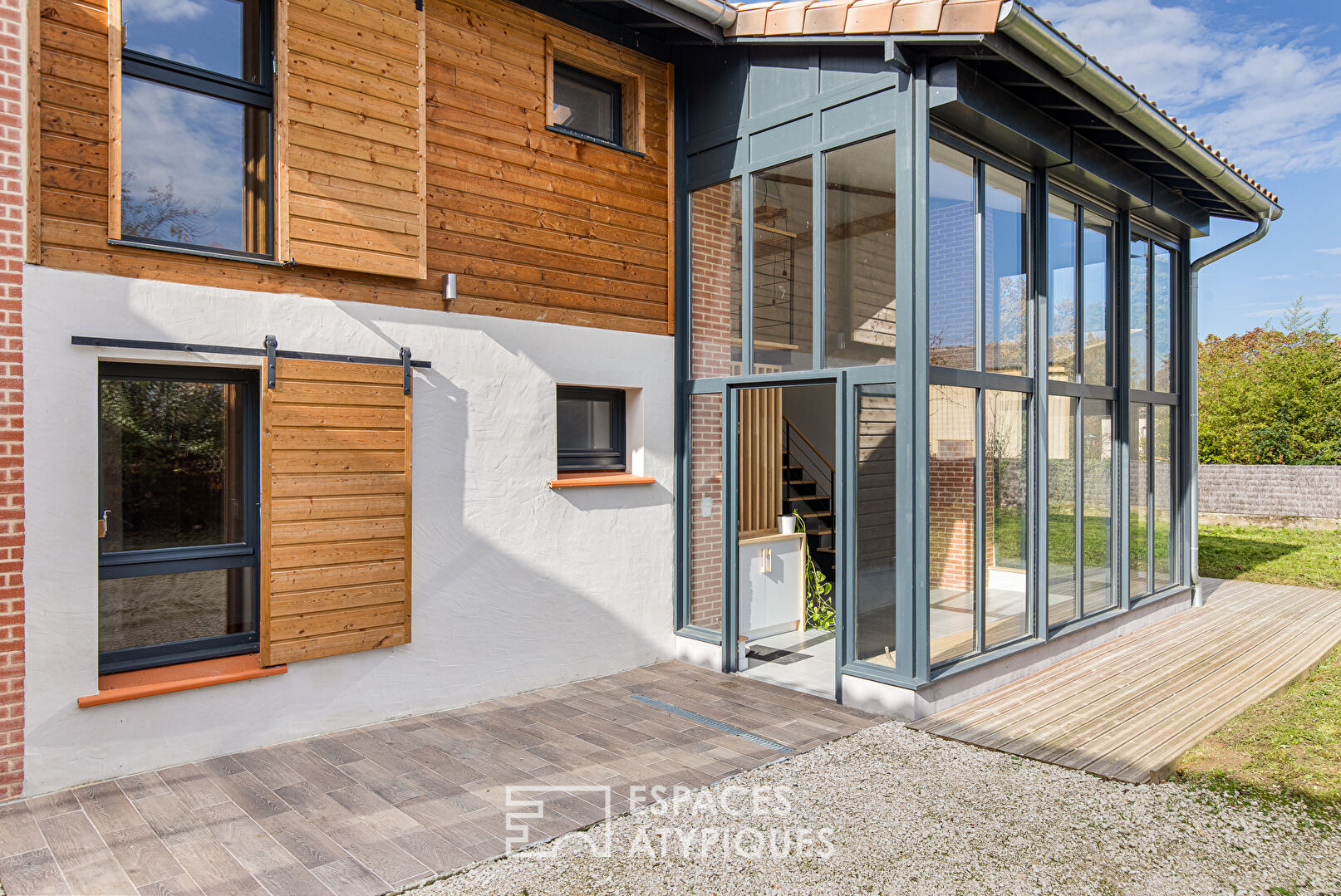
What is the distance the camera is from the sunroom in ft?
16.3

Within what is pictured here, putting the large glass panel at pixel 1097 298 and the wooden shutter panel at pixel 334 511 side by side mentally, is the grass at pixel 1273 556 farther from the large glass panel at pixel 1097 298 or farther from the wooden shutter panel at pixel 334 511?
the wooden shutter panel at pixel 334 511

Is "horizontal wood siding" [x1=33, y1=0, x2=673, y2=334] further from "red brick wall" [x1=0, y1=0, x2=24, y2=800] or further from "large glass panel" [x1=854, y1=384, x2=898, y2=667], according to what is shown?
"large glass panel" [x1=854, y1=384, x2=898, y2=667]

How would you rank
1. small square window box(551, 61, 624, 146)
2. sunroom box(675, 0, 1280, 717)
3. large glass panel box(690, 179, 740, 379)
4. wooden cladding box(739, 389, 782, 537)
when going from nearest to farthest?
1. sunroom box(675, 0, 1280, 717)
2. small square window box(551, 61, 624, 146)
3. large glass panel box(690, 179, 740, 379)
4. wooden cladding box(739, 389, 782, 537)

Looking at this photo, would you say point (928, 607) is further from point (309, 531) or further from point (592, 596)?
point (309, 531)

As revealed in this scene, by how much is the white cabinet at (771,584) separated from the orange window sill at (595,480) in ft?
3.87

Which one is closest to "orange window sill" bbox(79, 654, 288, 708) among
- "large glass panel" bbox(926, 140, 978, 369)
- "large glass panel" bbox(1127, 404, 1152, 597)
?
"large glass panel" bbox(926, 140, 978, 369)

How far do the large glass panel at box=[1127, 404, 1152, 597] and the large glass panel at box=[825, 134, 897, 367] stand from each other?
12.5 ft

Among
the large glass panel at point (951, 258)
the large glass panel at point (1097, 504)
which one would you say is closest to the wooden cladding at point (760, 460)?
the large glass panel at point (951, 258)

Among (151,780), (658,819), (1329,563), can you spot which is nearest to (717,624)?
(658,819)

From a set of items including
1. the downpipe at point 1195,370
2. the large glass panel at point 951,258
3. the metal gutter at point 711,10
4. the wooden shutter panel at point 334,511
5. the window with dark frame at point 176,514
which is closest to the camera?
the window with dark frame at point 176,514

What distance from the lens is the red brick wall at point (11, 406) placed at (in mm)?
3678

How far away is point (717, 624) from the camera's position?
631cm

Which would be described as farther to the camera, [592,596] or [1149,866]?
[592,596]

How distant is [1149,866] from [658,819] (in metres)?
2.01
